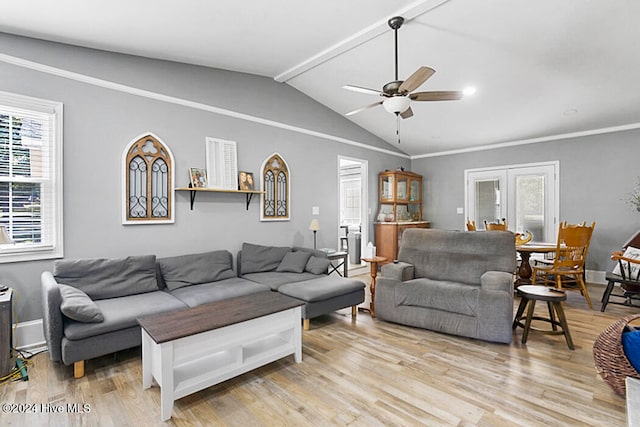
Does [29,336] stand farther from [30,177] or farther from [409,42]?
[409,42]

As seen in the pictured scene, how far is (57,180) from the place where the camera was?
3.04 meters

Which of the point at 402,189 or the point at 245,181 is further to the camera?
the point at 402,189

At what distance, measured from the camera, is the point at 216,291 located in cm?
325

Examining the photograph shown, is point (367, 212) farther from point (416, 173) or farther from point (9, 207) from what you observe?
point (9, 207)

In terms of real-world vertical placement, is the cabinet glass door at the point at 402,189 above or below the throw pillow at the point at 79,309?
above

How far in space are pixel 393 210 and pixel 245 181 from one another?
3456 millimetres

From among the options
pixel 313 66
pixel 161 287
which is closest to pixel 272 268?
pixel 161 287

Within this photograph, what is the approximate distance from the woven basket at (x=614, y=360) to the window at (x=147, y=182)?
13.2 ft

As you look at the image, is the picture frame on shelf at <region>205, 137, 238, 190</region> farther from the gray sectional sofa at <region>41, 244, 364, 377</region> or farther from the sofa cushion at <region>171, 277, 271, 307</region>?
the sofa cushion at <region>171, 277, 271, 307</region>

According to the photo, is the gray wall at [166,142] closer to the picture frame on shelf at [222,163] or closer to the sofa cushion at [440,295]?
the picture frame on shelf at [222,163]

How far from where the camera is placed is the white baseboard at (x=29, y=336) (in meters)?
2.84

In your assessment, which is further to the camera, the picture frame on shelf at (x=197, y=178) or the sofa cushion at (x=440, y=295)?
the picture frame on shelf at (x=197, y=178)

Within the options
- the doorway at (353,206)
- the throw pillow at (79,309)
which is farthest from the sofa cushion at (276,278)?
the doorway at (353,206)

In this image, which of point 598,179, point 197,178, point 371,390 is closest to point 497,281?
point 371,390
